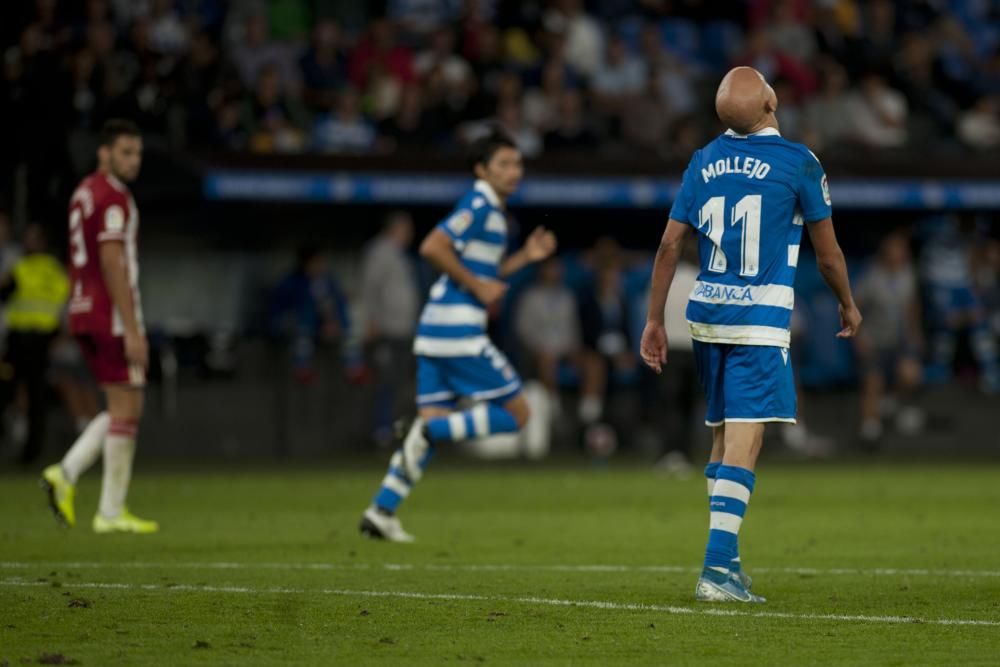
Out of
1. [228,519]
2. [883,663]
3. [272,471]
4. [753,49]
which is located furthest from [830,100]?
[883,663]

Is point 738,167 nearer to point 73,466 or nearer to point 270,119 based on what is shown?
point 73,466

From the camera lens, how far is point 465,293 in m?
11.5

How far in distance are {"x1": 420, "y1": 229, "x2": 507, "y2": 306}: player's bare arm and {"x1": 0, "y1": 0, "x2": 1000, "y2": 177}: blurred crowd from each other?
902 centimetres

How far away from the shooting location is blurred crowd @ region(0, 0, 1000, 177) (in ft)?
65.1

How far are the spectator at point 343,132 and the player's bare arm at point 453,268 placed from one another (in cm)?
994

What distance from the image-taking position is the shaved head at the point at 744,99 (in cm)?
782

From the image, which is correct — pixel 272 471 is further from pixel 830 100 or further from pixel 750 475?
pixel 750 475

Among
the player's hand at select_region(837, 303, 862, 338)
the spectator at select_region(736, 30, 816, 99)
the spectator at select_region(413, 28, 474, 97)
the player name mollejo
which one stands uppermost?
the spectator at select_region(736, 30, 816, 99)

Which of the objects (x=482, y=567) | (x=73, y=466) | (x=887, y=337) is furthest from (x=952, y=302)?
(x=482, y=567)

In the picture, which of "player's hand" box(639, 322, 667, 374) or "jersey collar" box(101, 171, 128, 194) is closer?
"player's hand" box(639, 322, 667, 374)

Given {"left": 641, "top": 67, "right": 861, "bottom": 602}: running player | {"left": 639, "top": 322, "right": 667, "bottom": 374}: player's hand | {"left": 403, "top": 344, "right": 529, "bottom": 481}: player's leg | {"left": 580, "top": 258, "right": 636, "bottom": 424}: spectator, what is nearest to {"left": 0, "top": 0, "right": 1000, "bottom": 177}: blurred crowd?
{"left": 580, "top": 258, "right": 636, "bottom": 424}: spectator

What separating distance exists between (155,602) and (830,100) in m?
17.0

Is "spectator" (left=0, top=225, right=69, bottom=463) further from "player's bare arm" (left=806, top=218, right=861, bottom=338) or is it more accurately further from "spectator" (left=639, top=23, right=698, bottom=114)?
"player's bare arm" (left=806, top=218, right=861, bottom=338)

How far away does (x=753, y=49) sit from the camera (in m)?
23.5
